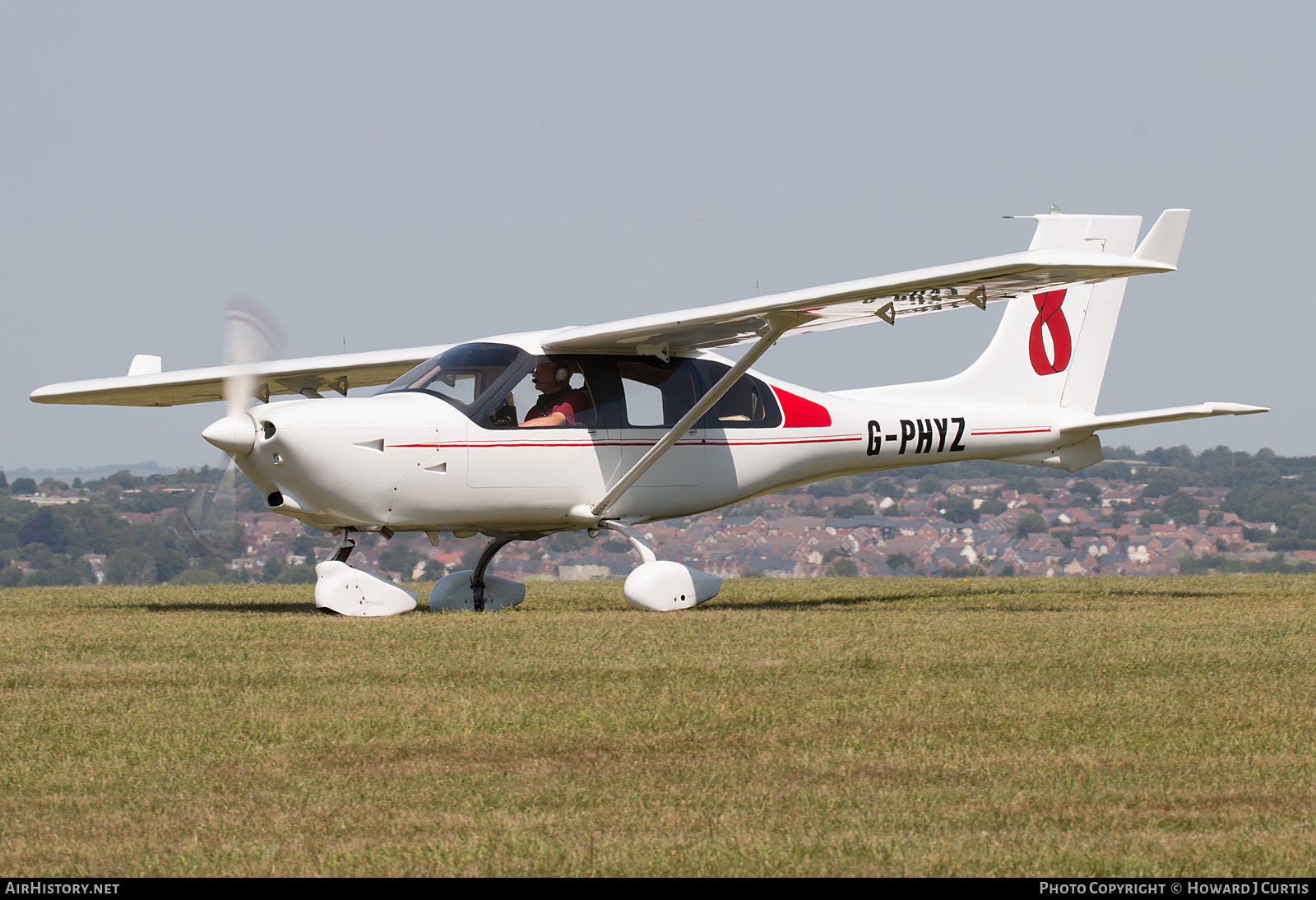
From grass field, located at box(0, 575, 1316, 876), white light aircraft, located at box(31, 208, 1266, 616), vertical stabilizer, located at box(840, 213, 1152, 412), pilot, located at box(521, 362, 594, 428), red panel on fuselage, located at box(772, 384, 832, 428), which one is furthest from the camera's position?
vertical stabilizer, located at box(840, 213, 1152, 412)

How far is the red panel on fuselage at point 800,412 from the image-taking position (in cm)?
1484

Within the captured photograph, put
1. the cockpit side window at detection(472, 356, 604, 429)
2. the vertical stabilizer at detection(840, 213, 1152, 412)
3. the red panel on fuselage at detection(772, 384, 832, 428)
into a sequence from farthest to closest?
the vertical stabilizer at detection(840, 213, 1152, 412), the red panel on fuselage at detection(772, 384, 832, 428), the cockpit side window at detection(472, 356, 604, 429)

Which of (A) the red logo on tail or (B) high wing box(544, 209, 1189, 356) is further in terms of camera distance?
(A) the red logo on tail

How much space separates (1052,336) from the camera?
16719 mm

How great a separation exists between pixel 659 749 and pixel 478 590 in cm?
777

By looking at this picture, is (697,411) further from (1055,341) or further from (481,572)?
(1055,341)

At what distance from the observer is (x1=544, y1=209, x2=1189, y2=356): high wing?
11.8 metres

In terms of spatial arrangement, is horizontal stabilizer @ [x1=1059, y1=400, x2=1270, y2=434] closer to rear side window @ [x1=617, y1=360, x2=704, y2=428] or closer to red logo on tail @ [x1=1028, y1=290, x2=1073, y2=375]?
red logo on tail @ [x1=1028, y1=290, x2=1073, y2=375]

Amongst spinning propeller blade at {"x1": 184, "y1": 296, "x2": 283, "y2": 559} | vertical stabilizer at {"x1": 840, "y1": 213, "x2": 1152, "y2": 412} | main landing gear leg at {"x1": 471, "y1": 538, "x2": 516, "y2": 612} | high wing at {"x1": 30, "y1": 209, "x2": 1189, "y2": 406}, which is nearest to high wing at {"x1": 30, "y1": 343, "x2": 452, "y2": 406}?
high wing at {"x1": 30, "y1": 209, "x2": 1189, "y2": 406}

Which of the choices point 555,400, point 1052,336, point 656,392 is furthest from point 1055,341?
point 555,400

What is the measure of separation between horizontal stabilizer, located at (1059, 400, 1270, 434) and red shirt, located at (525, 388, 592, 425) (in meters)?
5.63

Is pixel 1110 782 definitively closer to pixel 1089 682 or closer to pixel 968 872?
pixel 968 872

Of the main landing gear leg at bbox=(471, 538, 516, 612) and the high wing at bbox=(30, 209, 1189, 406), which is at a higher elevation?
the high wing at bbox=(30, 209, 1189, 406)
